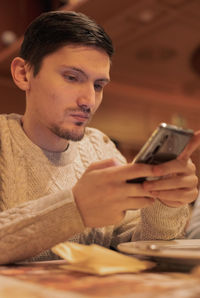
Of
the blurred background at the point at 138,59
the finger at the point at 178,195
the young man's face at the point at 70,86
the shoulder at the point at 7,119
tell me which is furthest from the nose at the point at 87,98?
the blurred background at the point at 138,59

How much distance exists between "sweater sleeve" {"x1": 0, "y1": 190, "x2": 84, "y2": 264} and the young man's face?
1.15 ft

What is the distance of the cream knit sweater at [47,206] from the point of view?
711 millimetres

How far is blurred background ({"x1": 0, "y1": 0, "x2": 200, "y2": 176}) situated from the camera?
354 cm

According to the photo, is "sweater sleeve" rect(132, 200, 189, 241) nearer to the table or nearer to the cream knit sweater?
the cream knit sweater

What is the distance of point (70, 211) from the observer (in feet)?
2.26

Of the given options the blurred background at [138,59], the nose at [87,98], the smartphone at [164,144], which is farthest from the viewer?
the blurred background at [138,59]

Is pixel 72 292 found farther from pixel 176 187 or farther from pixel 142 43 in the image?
pixel 142 43

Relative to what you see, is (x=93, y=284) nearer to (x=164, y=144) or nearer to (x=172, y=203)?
(x=164, y=144)

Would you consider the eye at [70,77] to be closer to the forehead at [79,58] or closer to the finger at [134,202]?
the forehead at [79,58]

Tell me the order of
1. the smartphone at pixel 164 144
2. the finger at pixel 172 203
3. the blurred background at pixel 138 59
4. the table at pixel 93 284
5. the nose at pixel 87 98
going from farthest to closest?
1. the blurred background at pixel 138 59
2. the nose at pixel 87 98
3. the finger at pixel 172 203
4. the smartphone at pixel 164 144
5. the table at pixel 93 284

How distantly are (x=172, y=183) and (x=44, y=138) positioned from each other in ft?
1.66

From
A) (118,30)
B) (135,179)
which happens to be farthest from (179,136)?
(118,30)

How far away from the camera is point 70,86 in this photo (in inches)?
40.3

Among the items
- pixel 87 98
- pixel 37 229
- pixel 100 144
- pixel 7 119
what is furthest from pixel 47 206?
pixel 100 144
